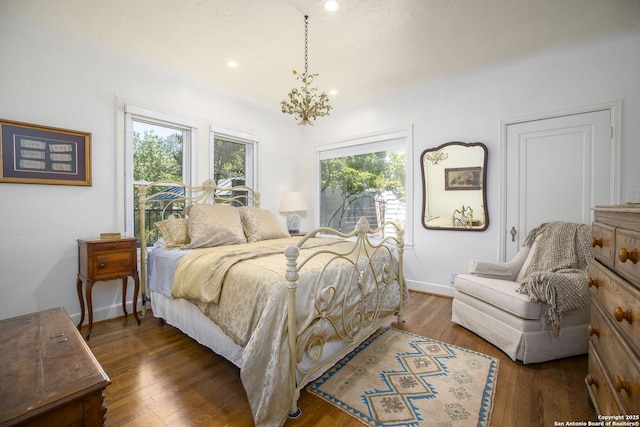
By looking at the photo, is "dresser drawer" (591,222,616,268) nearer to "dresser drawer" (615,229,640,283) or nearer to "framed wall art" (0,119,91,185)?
"dresser drawer" (615,229,640,283)

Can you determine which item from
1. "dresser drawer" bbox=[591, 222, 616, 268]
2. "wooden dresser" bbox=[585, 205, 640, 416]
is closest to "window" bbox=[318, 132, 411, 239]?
"dresser drawer" bbox=[591, 222, 616, 268]

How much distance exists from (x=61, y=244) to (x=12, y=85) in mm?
1373

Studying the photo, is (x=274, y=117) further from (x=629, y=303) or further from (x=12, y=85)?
(x=629, y=303)

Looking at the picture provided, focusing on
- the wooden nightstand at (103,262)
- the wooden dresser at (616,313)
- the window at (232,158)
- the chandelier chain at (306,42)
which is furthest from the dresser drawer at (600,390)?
the window at (232,158)

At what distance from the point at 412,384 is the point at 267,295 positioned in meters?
1.10

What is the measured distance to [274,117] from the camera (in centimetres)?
445

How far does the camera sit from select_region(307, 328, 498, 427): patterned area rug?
1478mm

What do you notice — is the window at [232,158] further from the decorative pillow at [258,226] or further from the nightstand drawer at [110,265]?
the nightstand drawer at [110,265]

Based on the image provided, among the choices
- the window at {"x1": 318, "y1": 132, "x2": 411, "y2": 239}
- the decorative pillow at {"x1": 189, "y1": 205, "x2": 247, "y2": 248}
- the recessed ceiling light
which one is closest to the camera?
the recessed ceiling light

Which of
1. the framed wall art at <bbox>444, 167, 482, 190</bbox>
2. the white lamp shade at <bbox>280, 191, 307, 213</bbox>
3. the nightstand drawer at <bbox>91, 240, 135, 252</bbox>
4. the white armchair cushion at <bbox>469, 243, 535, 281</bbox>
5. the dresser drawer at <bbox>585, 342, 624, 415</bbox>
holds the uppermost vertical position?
the framed wall art at <bbox>444, 167, 482, 190</bbox>

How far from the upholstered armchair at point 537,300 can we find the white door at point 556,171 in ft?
1.37

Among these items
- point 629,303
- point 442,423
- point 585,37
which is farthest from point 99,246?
point 585,37

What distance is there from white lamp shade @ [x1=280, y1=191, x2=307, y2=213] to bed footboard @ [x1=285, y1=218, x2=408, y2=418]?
2.09 meters

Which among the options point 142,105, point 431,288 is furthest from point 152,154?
point 431,288
